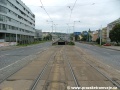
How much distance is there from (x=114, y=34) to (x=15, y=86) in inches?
3127

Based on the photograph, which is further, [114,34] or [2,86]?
[114,34]

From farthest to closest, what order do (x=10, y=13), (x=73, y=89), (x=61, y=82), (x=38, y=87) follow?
(x=10, y=13)
(x=61, y=82)
(x=38, y=87)
(x=73, y=89)

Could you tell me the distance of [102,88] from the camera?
8.77 m

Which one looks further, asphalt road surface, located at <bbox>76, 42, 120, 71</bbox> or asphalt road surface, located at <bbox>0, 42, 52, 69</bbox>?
asphalt road surface, located at <bbox>0, 42, 52, 69</bbox>

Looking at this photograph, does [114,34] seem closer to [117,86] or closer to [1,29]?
[1,29]

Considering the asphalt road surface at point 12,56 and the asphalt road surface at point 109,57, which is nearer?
the asphalt road surface at point 109,57

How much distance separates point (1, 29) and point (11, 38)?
1551 centimetres

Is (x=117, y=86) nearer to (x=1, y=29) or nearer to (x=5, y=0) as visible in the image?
(x=1, y=29)

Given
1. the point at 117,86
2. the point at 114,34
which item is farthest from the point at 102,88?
the point at 114,34

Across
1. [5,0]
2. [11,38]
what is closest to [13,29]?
[11,38]

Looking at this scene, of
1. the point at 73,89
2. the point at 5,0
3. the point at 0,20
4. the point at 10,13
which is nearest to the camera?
the point at 73,89

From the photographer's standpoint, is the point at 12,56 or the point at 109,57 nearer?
the point at 109,57

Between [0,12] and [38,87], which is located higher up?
[0,12]

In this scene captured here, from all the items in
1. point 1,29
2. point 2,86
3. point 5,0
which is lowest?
point 2,86
